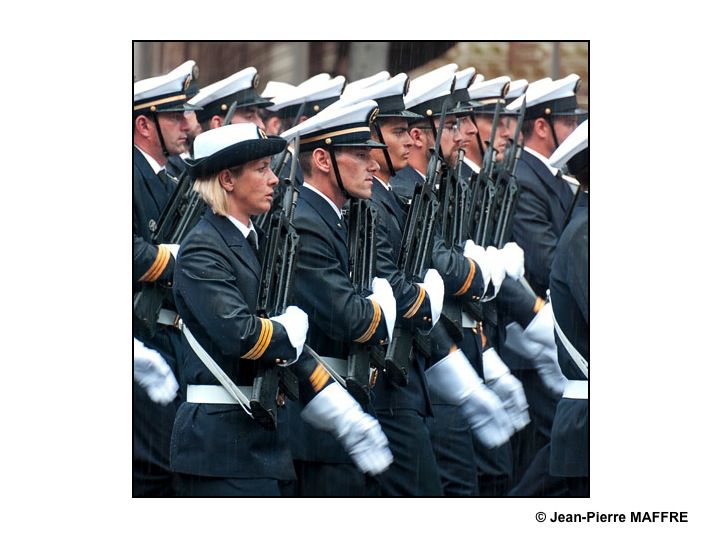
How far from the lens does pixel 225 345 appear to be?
1039 centimetres

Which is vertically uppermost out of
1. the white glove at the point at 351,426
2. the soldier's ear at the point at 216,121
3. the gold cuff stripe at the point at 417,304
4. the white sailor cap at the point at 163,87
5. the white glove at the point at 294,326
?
Result: the white sailor cap at the point at 163,87

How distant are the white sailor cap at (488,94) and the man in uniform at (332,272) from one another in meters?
0.73

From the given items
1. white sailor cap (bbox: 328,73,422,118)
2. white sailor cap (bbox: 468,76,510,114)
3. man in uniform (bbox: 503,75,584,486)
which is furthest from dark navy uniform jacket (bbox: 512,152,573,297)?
white sailor cap (bbox: 328,73,422,118)

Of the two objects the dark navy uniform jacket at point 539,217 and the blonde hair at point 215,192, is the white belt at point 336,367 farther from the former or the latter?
the dark navy uniform jacket at point 539,217

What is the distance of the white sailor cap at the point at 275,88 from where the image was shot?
1116 cm

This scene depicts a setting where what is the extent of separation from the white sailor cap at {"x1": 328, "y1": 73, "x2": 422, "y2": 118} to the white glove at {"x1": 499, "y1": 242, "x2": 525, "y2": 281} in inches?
39.8

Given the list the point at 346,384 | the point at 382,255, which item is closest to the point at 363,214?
the point at 382,255

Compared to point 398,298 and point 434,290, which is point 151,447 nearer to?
point 398,298

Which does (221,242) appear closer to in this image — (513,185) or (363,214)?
(363,214)

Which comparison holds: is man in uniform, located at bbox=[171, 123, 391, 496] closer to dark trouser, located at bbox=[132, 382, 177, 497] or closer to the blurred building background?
dark trouser, located at bbox=[132, 382, 177, 497]

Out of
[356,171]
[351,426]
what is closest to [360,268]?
[356,171]

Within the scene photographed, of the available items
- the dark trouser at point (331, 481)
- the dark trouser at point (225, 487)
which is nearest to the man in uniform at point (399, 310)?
the dark trouser at point (331, 481)

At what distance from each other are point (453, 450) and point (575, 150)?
6.26ft

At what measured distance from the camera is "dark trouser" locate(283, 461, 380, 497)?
11.0 metres
